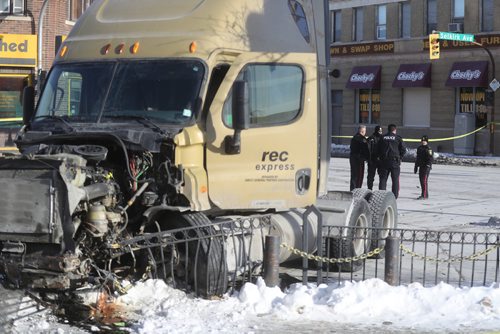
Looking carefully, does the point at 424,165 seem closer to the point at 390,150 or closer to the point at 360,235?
the point at 390,150

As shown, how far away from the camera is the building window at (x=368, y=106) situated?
4412 cm

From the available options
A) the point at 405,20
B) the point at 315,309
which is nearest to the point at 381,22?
the point at 405,20

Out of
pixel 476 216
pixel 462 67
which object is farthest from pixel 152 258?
pixel 462 67

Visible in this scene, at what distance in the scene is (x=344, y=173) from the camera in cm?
2669

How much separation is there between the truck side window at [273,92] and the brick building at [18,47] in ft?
65.6

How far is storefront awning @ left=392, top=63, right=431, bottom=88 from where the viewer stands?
40.7 metres

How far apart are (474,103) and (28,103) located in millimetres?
32297

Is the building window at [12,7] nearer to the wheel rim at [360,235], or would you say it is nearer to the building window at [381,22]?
the wheel rim at [360,235]

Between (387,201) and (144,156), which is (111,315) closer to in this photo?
(144,156)

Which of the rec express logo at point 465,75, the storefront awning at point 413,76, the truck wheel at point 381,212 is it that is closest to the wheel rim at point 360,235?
the truck wheel at point 381,212

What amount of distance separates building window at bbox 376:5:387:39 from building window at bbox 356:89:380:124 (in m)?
3.00

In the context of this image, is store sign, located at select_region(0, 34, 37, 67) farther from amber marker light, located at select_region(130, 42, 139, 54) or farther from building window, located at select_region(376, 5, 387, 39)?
building window, located at select_region(376, 5, 387, 39)

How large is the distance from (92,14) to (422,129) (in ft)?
109

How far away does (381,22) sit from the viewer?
4431cm
